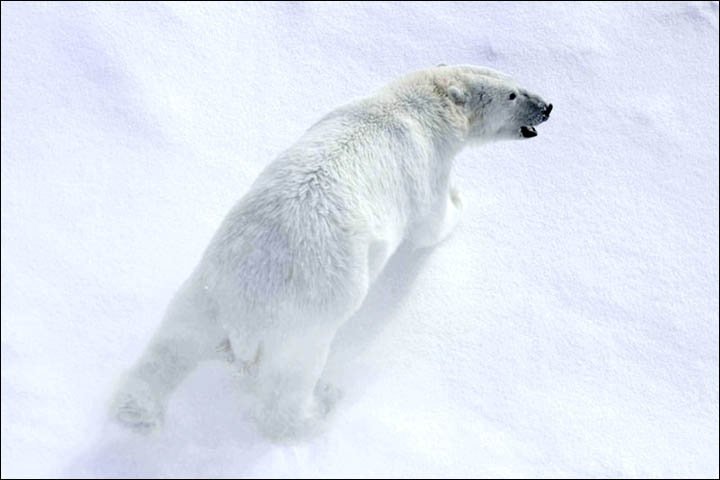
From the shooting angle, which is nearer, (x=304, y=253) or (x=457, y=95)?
(x=304, y=253)

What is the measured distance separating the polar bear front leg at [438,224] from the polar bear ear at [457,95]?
0.47 meters

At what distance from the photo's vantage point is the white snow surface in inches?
141

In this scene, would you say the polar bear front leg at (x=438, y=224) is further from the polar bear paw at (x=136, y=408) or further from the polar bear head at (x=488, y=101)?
the polar bear paw at (x=136, y=408)

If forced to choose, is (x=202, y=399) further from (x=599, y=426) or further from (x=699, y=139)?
(x=699, y=139)

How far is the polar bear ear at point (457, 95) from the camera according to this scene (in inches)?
151

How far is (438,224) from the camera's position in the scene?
4043 mm

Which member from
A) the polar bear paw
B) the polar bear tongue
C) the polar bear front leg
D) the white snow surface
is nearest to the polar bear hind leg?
the polar bear paw

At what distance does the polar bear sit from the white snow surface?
26cm

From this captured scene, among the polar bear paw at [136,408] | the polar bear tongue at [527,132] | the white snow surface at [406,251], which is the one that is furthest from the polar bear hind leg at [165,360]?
the polar bear tongue at [527,132]

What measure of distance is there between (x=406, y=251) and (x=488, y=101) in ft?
2.96

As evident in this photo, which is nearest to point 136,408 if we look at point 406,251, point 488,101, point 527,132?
point 406,251

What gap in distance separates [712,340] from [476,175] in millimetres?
1587

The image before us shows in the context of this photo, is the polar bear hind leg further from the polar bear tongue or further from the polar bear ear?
the polar bear tongue

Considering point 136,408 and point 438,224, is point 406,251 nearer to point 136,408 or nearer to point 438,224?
point 438,224
